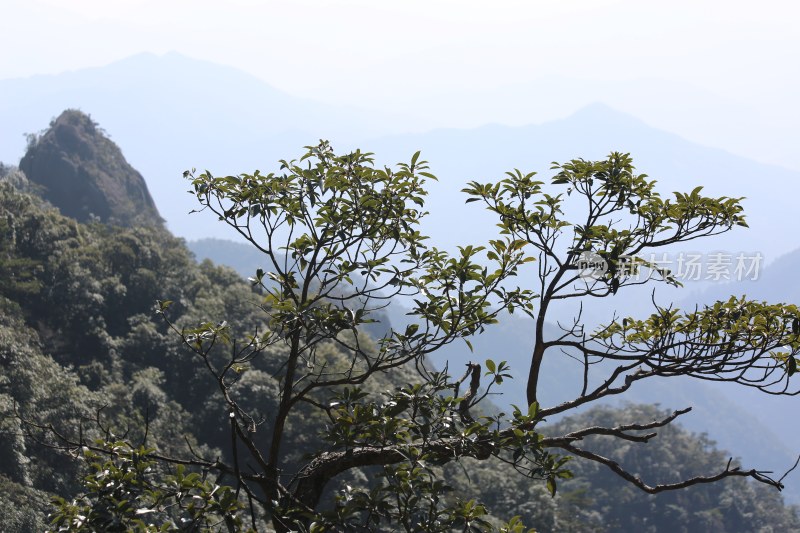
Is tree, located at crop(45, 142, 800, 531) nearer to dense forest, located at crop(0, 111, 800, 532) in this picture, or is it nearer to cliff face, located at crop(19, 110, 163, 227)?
dense forest, located at crop(0, 111, 800, 532)

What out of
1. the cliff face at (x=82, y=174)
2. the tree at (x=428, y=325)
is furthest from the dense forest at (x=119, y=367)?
the cliff face at (x=82, y=174)

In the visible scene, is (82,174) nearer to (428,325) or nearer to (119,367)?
(119,367)

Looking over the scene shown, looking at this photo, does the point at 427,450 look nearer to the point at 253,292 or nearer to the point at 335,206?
the point at 335,206

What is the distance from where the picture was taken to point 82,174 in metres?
61.6

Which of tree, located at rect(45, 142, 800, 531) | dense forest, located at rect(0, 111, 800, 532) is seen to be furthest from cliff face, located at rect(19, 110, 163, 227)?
tree, located at rect(45, 142, 800, 531)

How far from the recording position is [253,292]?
37.5m

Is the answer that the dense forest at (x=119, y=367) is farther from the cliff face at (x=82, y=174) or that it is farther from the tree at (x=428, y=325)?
the cliff face at (x=82, y=174)

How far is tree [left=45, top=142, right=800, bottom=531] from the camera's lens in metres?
3.57

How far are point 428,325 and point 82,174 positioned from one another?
6373cm

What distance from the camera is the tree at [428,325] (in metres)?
3.57

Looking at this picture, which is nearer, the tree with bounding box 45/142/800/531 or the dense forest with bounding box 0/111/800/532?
the tree with bounding box 45/142/800/531

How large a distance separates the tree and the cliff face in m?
59.9

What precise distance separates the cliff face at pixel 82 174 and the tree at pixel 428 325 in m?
59.9

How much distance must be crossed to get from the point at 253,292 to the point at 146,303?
5.17m
